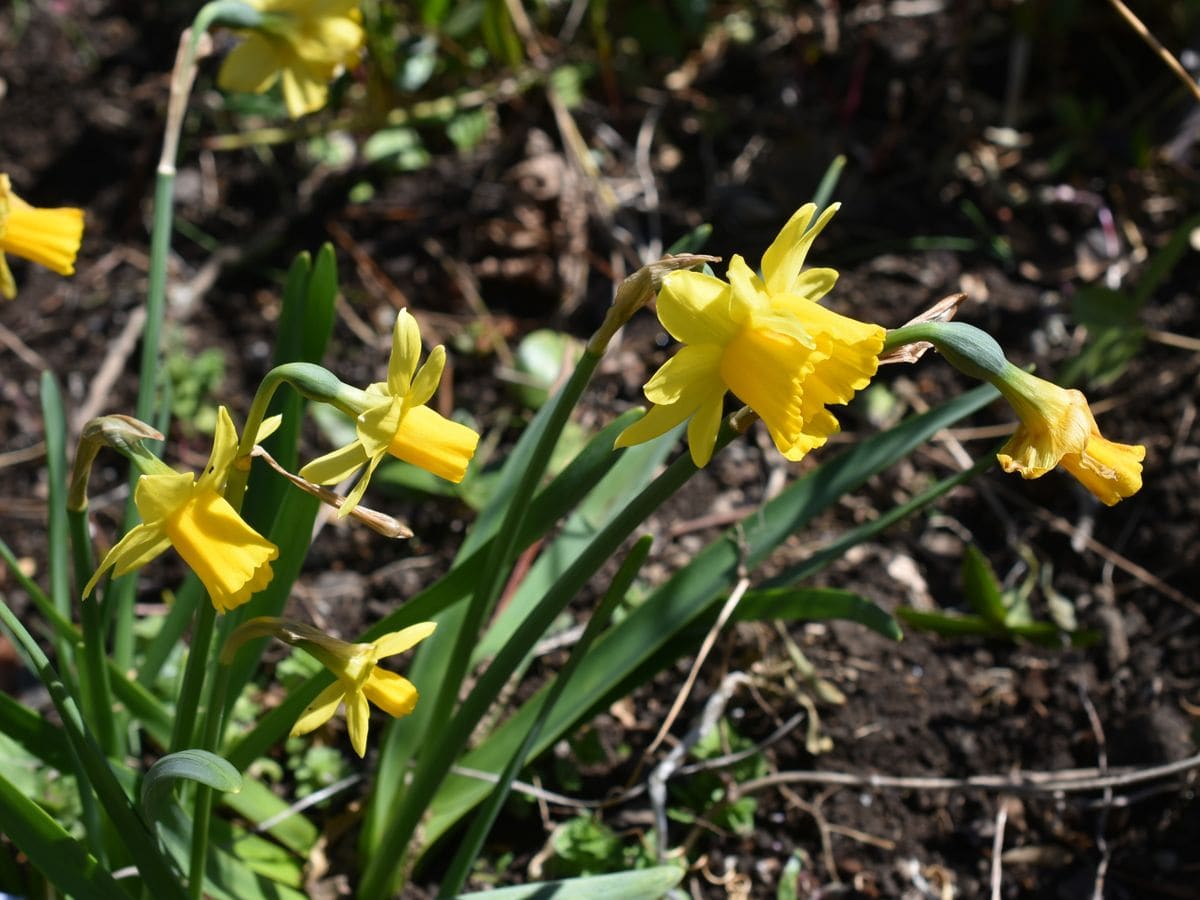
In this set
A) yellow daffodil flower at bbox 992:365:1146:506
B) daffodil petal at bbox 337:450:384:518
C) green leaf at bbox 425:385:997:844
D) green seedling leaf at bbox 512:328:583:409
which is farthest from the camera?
green seedling leaf at bbox 512:328:583:409

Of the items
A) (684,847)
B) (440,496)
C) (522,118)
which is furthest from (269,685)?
(522,118)

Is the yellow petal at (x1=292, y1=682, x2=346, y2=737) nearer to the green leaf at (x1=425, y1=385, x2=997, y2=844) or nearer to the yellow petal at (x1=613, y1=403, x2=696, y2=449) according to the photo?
the yellow petal at (x1=613, y1=403, x2=696, y2=449)

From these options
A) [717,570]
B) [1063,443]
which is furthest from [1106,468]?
[717,570]

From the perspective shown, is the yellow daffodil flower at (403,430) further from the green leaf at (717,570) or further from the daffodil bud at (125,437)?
the green leaf at (717,570)

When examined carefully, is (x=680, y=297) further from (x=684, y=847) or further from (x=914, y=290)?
(x=914, y=290)

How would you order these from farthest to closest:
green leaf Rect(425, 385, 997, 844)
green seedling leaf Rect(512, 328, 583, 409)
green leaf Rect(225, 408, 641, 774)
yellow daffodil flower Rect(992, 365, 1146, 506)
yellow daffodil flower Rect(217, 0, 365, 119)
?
green seedling leaf Rect(512, 328, 583, 409), yellow daffodil flower Rect(217, 0, 365, 119), green leaf Rect(425, 385, 997, 844), green leaf Rect(225, 408, 641, 774), yellow daffodil flower Rect(992, 365, 1146, 506)

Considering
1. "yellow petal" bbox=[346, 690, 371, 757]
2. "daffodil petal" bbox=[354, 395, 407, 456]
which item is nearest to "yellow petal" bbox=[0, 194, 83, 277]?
"daffodil petal" bbox=[354, 395, 407, 456]
